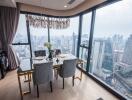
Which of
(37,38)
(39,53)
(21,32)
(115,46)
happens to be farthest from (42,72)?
(21,32)

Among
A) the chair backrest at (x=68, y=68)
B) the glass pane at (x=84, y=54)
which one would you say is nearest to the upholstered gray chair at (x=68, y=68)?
the chair backrest at (x=68, y=68)

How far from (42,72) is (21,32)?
2635 mm

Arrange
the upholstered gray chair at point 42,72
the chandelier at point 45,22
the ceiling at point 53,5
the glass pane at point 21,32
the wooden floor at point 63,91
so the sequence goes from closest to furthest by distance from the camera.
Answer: the upholstered gray chair at point 42,72 < the wooden floor at point 63,91 < the chandelier at point 45,22 < the ceiling at point 53,5 < the glass pane at point 21,32

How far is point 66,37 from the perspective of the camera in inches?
181

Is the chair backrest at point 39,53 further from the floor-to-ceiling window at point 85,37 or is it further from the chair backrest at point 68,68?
the floor-to-ceiling window at point 85,37

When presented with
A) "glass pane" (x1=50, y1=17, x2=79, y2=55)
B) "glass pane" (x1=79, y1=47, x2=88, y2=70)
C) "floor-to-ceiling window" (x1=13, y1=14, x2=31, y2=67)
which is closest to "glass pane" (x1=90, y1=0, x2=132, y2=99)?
"glass pane" (x1=79, y1=47, x2=88, y2=70)

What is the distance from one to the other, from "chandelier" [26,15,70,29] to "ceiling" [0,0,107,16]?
722 mm

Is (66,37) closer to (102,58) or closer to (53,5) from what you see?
(53,5)

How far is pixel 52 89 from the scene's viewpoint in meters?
2.70

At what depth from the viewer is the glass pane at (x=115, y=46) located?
2.22 meters

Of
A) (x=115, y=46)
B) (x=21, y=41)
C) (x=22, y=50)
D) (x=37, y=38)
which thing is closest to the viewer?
(x=115, y=46)

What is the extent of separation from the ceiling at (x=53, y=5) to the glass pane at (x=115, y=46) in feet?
2.04

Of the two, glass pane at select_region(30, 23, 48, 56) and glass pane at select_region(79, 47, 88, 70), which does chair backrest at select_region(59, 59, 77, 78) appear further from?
glass pane at select_region(30, 23, 48, 56)

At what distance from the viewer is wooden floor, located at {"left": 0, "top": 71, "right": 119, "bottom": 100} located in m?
2.36
